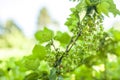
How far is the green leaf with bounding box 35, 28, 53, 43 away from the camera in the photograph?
1.36 meters

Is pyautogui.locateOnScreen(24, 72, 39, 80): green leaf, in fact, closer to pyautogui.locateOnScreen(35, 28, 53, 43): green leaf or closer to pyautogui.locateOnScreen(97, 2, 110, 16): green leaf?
pyautogui.locateOnScreen(35, 28, 53, 43): green leaf

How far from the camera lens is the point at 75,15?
4.26 feet

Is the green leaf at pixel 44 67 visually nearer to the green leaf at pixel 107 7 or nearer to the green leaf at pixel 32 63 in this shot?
the green leaf at pixel 32 63

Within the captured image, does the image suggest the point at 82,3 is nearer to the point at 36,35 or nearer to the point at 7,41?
the point at 36,35

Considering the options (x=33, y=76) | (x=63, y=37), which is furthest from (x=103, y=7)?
(x=33, y=76)

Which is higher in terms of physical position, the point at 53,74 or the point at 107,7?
the point at 107,7

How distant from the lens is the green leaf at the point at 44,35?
1363mm

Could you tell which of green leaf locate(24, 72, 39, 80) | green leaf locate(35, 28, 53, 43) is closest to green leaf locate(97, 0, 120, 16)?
green leaf locate(35, 28, 53, 43)

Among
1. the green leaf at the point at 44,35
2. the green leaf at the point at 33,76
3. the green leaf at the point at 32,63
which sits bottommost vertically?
the green leaf at the point at 33,76

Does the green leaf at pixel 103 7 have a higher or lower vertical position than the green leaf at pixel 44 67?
higher

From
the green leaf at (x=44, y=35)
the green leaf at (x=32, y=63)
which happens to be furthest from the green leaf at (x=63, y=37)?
the green leaf at (x=32, y=63)

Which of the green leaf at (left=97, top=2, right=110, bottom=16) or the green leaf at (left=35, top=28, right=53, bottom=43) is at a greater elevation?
the green leaf at (left=35, top=28, right=53, bottom=43)

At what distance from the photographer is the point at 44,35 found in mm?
1372

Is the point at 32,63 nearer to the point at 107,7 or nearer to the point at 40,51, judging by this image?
the point at 40,51
